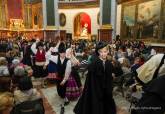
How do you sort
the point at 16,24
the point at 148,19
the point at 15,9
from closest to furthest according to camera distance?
1. the point at 148,19
2. the point at 16,24
3. the point at 15,9

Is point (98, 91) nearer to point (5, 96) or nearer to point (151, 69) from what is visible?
point (5, 96)

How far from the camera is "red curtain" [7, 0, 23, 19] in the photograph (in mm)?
25438

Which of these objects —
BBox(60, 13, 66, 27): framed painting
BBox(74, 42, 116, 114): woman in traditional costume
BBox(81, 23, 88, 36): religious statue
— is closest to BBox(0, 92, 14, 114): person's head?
BBox(74, 42, 116, 114): woman in traditional costume

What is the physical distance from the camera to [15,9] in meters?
25.7

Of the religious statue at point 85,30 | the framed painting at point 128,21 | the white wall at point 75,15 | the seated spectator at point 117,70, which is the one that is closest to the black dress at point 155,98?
the seated spectator at point 117,70

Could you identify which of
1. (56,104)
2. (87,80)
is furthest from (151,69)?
(56,104)

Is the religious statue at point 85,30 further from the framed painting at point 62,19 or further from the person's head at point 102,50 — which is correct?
the person's head at point 102,50

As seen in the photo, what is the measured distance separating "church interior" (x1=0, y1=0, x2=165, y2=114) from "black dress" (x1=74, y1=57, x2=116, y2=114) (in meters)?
0.05

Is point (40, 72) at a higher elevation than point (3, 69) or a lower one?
lower

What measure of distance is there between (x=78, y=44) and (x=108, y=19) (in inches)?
166

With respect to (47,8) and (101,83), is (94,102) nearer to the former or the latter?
(101,83)

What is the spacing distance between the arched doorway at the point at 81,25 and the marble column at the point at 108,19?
743 centimetres

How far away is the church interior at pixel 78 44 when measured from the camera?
195 inches

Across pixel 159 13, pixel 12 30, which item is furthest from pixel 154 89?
pixel 12 30
